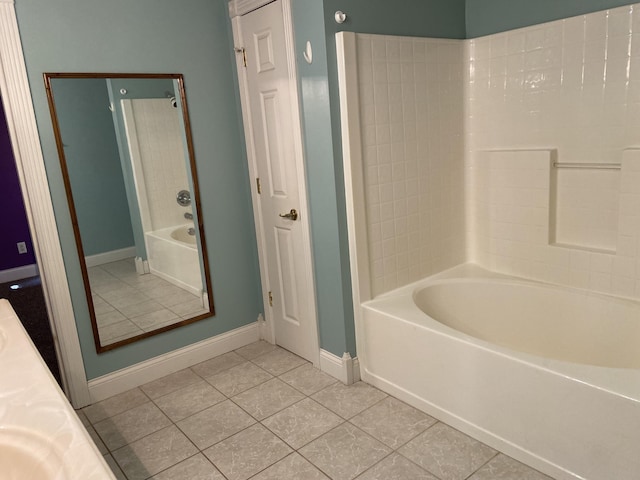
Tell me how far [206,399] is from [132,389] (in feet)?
1.55

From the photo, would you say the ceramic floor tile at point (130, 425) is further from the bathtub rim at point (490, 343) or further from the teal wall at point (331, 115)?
the bathtub rim at point (490, 343)

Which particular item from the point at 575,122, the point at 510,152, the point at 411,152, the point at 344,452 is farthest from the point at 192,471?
the point at 575,122

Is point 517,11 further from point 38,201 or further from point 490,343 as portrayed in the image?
point 38,201

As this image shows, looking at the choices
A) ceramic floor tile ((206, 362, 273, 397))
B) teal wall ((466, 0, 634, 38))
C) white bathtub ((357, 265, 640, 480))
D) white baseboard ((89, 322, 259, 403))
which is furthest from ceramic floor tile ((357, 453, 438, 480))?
teal wall ((466, 0, 634, 38))

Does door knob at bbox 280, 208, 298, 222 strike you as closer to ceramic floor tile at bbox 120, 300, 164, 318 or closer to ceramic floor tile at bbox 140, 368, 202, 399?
ceramic floor tile at bbox 120, 300, 164, 318

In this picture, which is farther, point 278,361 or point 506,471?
point 278,361

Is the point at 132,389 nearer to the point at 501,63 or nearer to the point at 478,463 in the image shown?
the point at 478,463

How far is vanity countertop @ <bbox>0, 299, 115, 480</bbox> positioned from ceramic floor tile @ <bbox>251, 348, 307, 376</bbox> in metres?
1.64

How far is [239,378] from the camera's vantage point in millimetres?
2801

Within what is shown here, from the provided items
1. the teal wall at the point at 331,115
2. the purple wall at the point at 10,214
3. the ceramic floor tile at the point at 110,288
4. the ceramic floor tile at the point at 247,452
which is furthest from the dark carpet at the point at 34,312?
the teal wall at the point at 331,115

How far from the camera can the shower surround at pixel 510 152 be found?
2.29 meters

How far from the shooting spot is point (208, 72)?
2795mm

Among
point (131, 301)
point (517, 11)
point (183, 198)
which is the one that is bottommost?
point (131, 301)

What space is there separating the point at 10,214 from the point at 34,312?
4.63ft
